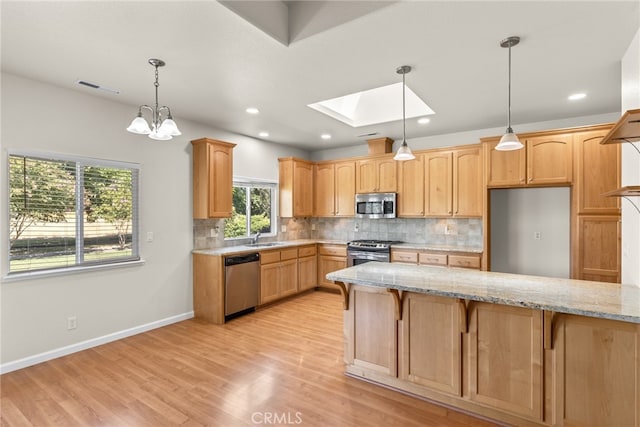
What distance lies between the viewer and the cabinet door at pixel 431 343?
224 cm

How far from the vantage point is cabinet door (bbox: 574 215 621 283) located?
3357 millimetres

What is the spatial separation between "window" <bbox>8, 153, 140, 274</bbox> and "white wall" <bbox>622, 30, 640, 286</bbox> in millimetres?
4704

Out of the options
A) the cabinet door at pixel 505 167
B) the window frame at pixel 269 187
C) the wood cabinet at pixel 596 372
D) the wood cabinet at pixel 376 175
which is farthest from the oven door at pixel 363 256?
the wood cabinet at pixel 596 372

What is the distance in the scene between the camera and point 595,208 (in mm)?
3477

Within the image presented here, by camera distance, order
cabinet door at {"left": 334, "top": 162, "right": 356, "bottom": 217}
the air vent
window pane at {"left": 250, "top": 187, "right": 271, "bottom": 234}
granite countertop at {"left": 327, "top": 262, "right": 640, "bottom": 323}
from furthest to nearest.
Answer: cabinet door at {"left": 334, "top": 162, "right": 356, "bottom": 217} → window pane at {"left": 250, "top": 187, "right": 271, "bottom": 234} → the air vent → granite countertop at {"left": 327, "top": 262, "right": 640, "bottom": 323}

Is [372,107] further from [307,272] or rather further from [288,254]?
[307,272]

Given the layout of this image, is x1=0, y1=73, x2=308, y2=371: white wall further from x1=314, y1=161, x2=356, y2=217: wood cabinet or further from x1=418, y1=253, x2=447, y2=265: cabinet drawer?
x1=418, y1=253, x2=447, y2=265: cabinet drawer

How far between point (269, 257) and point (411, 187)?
2519 millimetres

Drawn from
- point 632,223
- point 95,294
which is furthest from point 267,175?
point 632,223

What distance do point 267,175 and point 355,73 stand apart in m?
3.09

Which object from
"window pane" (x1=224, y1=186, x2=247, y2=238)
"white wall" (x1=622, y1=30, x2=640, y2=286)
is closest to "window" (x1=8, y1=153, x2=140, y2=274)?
"window pane" (x1=224, y1=186, x2=247, y2=238)

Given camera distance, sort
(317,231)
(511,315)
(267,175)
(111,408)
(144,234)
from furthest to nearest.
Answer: (317,231) → (267,175) → (144,234) → (111,408) → (511,315)

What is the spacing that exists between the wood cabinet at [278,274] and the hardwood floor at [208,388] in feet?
3.55

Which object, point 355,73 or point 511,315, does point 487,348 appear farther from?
point 355,73
